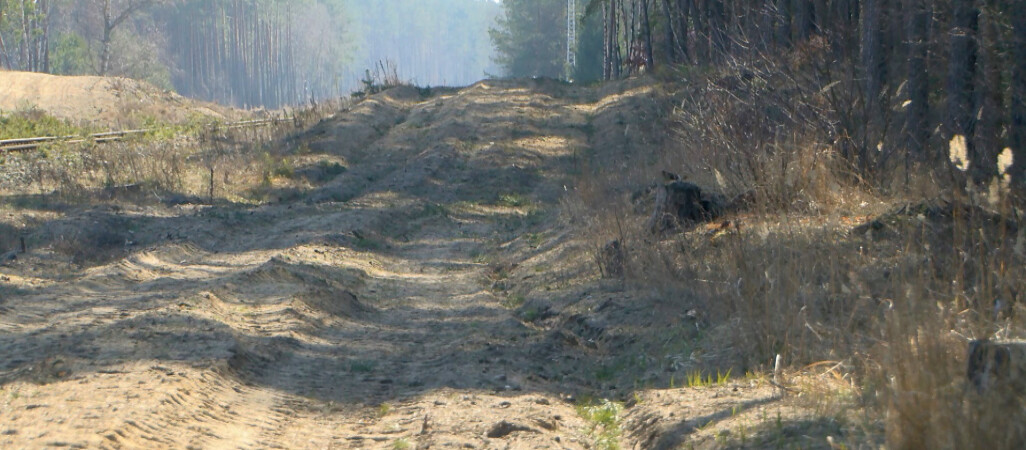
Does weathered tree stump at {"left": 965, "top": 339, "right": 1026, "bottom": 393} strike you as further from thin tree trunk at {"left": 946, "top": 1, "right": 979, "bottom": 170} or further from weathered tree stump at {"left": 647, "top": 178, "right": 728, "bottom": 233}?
thin tree trunk at {"left": 946, "top": 1, "right": 979, "bottom": 170}

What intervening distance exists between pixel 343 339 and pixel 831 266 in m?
3.96

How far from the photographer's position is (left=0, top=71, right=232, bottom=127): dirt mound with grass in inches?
1731

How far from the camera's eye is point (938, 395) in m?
3.85

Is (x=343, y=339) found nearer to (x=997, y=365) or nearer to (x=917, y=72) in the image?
(x=997, y=365)

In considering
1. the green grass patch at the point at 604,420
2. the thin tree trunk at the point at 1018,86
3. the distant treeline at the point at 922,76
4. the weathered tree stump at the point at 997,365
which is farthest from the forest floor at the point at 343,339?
the thin tree trunk at the point at 1018,86

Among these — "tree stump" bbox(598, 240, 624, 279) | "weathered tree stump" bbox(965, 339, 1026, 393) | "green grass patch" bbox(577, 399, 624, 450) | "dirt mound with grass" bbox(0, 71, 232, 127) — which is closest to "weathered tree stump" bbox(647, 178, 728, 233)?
"tree stump" bbox(598, 240, 624, 279)

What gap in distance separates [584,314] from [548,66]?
7583 cm

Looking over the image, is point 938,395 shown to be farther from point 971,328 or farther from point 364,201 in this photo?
point 364,201

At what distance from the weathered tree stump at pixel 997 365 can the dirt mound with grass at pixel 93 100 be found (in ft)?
135

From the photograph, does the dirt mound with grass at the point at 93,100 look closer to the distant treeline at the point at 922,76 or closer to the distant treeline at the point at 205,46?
the distant treeline at the point at 205,46

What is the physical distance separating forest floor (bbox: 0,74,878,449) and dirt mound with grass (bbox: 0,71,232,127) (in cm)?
3024

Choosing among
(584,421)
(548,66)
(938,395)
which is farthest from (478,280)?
(548,66)

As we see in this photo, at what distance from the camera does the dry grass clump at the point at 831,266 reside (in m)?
4.07

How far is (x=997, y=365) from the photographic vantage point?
13.2ft
